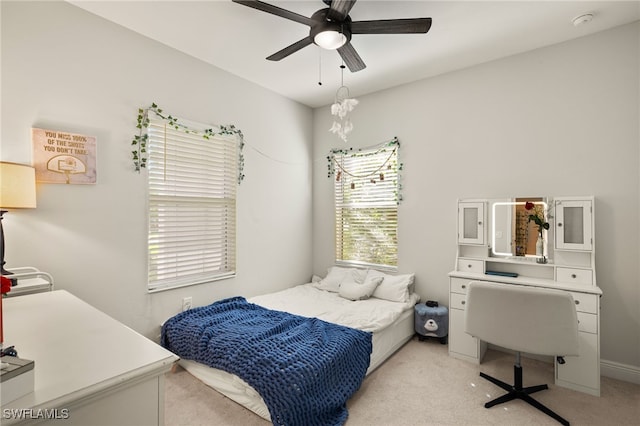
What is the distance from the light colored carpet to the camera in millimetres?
2018

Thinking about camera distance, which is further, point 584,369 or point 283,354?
point 584,369

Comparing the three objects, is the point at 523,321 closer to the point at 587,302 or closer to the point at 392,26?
the point at 587,302

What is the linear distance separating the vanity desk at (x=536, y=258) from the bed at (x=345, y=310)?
0.54 meters

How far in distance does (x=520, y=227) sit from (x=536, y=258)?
12.0 inches

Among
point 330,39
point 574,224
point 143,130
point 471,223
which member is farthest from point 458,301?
point 143,130

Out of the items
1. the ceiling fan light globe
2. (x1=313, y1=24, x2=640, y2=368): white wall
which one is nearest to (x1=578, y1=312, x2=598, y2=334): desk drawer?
(x1=313, y1=24, x2=640, y2=368): white wall

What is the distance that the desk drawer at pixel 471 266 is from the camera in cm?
303

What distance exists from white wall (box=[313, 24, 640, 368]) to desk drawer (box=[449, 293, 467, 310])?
1.37 feet

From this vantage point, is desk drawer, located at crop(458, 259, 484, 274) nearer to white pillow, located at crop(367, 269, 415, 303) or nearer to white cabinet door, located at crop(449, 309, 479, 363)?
white cabinet door, located at crop(449, 309, 479, 363)

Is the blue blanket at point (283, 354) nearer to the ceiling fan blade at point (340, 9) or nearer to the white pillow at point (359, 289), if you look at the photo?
the white pillow at point (359, 289)

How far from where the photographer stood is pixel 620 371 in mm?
2537

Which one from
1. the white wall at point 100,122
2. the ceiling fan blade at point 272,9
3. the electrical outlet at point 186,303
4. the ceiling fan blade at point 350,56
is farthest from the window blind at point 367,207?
the ceiling fan blade at point 272,9

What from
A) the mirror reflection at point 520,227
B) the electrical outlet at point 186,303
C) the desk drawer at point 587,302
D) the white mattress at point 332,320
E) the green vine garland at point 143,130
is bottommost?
the white mattress at point 332,320

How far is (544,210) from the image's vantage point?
111 inches
